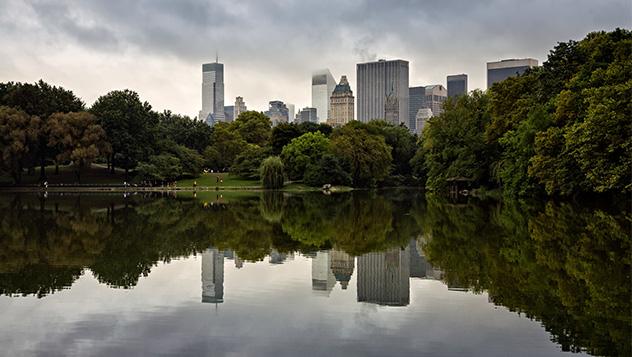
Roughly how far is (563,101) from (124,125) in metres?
48.3

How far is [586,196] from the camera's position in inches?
1558

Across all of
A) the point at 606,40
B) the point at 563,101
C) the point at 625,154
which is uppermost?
the point at 606,40

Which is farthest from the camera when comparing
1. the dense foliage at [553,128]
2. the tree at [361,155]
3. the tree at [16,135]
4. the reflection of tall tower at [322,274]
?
the tree at [361,155]

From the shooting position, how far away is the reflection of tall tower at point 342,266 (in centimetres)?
1322

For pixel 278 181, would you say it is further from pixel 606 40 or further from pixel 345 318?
pixel 345 318

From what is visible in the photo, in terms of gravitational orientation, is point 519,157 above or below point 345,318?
above

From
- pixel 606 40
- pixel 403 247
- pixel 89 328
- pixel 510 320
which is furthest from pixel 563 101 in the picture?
pixel 89 328

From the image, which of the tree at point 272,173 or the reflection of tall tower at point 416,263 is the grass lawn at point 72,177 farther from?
the reflection of tall tower at point 416,263

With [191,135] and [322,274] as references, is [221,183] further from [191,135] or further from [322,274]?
[322,274]

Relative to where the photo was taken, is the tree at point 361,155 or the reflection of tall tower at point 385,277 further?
the tree at point 361,155

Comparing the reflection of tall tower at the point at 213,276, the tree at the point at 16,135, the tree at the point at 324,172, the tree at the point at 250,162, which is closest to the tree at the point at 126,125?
the tree at the point at 16,135

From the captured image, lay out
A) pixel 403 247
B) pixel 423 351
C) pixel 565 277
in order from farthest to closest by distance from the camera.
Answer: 1. pixel 403 247
2. pixel 565 277
3. pixel 423 351

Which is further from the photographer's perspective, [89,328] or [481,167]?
[481,167]

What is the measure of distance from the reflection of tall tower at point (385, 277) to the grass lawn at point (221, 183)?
53053 millimetres
